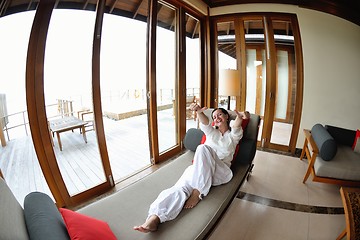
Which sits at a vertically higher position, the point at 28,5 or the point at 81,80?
the point at 28,5

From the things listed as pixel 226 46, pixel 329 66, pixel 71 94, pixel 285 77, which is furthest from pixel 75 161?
pixel 329 66

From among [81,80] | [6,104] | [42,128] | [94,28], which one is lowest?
[42,128]

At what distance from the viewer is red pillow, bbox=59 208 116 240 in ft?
2.84

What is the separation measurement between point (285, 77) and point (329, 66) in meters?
0.63

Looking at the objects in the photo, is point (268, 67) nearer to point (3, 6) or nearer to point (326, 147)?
point (326, 147)

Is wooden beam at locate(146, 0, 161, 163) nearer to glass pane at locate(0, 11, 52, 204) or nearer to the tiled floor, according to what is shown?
glass pane at locate(0, 11, 52, 204)

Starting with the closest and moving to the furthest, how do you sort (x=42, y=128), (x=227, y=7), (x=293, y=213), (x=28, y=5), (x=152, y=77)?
(x=28, y=5), (x=42, y=128), (x=293, y=213), (x=152, y=77), (x=227, y=7)

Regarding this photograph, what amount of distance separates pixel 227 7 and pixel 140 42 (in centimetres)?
201

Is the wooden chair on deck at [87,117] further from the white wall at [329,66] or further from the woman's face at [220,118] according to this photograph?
the white wall at [329,66]

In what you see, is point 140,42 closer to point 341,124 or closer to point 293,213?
point 293,213

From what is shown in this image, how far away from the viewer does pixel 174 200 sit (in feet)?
4.42

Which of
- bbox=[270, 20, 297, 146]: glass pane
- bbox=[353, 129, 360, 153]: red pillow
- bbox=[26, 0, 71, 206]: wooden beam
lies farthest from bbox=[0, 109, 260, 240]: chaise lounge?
bbox=[270, 20, 297, 146]: glass pane

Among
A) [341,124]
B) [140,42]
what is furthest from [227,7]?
[341,124]

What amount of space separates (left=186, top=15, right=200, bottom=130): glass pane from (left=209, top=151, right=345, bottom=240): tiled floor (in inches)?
77.6
